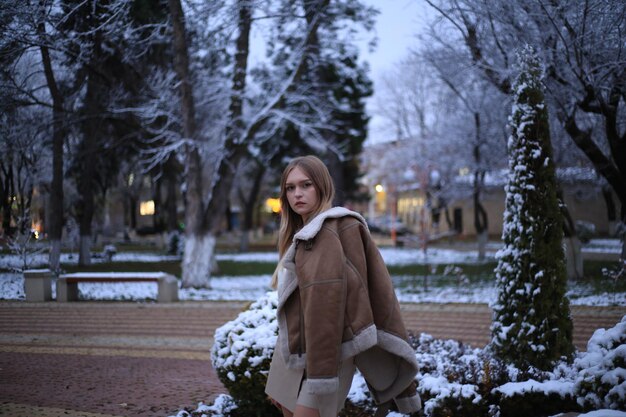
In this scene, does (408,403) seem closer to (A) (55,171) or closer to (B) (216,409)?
(B) (216,409)

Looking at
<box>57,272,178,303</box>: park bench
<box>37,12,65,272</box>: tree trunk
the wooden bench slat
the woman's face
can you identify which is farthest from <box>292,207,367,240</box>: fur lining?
<box>57,272,178,303</box>: park bench

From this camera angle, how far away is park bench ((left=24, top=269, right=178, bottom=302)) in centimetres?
495

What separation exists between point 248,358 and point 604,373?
2.57 metres

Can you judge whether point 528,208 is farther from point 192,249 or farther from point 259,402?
point 192,249

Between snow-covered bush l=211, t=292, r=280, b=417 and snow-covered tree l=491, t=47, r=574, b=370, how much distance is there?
2.31 meters

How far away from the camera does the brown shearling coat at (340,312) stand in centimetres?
237

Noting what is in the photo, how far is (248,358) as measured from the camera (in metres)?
4.46

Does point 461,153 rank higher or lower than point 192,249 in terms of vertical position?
higher

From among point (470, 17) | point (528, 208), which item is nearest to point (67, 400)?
point (528, 208)

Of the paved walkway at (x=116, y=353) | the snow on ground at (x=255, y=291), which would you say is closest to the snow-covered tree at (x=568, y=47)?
the snow on ground at (x=255, y=291)

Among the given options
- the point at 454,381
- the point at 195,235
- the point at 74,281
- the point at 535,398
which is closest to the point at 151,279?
the point at 195,235

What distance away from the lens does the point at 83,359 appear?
235 inches

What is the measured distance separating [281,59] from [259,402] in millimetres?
13976

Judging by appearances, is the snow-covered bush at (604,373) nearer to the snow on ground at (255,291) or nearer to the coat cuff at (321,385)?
the coat cuff at (321,385)
